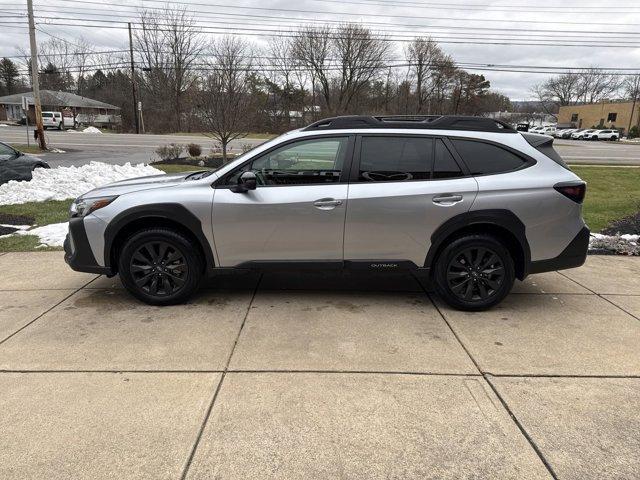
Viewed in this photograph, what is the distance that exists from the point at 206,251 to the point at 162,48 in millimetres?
58531

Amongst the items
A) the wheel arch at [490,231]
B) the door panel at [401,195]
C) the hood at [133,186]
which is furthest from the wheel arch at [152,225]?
the wheel arch at [490,231]

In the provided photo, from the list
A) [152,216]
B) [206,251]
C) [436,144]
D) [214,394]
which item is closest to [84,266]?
[152,216]

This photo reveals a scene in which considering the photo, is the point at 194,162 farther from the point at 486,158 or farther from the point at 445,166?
the point at 486,158

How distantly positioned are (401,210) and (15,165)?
1200 cm

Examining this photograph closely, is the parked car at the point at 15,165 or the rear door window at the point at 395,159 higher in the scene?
the rear door window at the point at 395,159

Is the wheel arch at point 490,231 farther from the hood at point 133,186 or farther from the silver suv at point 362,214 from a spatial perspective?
the hood at point 133,186

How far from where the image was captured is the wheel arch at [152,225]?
451 centimetres

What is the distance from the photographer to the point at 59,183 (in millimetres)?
11594

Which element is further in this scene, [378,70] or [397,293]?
[378,70]

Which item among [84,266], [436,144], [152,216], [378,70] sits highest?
[378,70]

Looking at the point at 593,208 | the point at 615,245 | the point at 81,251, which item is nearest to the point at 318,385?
the point at 81,251

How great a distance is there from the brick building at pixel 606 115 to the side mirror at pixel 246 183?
83.8 metres

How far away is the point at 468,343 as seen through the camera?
3992 millimetres

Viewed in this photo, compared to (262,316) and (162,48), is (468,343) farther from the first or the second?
(162,48)
